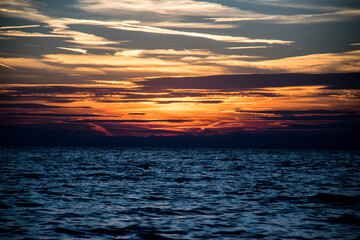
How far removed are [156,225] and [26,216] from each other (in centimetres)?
697

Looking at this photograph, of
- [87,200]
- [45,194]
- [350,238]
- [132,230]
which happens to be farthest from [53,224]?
[350,238]

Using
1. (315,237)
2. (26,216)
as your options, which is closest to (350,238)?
(315,237)

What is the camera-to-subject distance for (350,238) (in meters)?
17.2

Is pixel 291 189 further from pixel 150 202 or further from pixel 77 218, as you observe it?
pixel 77 218

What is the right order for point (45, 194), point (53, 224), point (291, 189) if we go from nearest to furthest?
1. point (53, 224)
2. point (45, 194)
3. point (291, 189)

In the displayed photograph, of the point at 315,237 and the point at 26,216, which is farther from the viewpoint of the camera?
the point at 26,216

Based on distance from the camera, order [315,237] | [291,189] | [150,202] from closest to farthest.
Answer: [315,237] → [150,202] → [291,189]

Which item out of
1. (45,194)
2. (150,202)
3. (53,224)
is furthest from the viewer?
(45,194)

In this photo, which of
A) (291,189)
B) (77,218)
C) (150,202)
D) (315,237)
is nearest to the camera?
(315,237)

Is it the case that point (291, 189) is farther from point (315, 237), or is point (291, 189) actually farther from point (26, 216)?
point (26, 216)

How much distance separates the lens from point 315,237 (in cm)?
1714

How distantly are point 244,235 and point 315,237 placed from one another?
307 cm

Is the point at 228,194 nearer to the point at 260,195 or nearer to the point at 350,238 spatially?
the point at 260,195

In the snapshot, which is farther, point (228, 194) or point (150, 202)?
point (228, 194)
